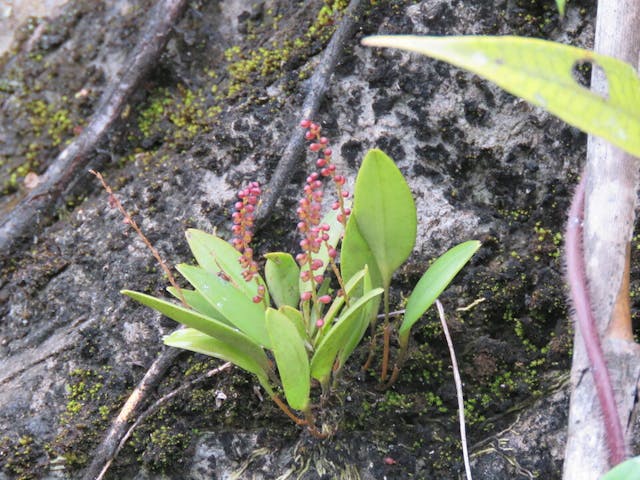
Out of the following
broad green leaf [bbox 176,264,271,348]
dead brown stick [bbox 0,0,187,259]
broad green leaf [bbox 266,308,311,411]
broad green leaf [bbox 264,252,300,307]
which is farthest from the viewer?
dead brown stick [bbox 0,0,187,259]

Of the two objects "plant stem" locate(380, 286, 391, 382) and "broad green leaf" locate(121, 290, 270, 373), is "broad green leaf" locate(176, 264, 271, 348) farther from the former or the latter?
"plant stem" locate(380, 286, 391, 382)

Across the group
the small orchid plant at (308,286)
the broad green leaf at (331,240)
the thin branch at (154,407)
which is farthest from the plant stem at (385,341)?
the thin branch at (154,407)

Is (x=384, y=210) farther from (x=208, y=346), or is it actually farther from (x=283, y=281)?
(x=208, y=346)

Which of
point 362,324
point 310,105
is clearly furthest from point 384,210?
point 310,105

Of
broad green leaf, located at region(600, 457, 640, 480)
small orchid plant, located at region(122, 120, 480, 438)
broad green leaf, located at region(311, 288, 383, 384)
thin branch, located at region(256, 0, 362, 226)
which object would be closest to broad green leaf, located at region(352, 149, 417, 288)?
small orchid plant, located at region(122, 120, 480, 438)

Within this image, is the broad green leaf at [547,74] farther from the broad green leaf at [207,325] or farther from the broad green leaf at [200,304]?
the broad green leaf at [200,304]

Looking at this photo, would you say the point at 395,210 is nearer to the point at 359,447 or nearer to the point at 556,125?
the point at 359,447

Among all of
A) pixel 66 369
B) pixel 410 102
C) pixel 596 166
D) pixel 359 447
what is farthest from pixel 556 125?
pixel 66 369
